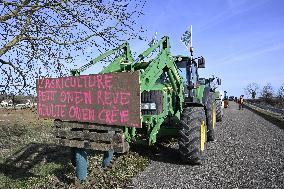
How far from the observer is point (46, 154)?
11.4 meters

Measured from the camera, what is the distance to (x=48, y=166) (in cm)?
973

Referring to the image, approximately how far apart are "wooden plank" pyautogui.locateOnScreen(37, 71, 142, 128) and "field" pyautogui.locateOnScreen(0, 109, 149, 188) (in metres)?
1.04

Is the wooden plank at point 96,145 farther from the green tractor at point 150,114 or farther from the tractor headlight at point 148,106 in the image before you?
the tractor headlight at point 148,106

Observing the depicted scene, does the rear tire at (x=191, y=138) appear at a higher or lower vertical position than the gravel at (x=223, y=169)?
higher

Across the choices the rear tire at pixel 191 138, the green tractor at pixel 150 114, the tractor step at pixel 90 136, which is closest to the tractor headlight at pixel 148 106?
the green tractor at pixel 150 114

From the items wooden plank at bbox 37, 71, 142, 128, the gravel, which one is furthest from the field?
wooden plank at bbox 37, 71, 142, 128

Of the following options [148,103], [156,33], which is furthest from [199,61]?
[148,103]

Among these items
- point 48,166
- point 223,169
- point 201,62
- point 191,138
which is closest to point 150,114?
point 191,138

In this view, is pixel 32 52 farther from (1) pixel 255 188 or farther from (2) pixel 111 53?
(1) pixel 255 188

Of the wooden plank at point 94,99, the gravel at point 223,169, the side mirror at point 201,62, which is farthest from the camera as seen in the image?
the side mirror at point 201,62

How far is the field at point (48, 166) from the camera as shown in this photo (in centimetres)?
639

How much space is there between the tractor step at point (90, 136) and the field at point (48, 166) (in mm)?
771

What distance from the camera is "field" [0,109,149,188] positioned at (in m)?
6.39

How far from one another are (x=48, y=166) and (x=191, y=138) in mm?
4643
